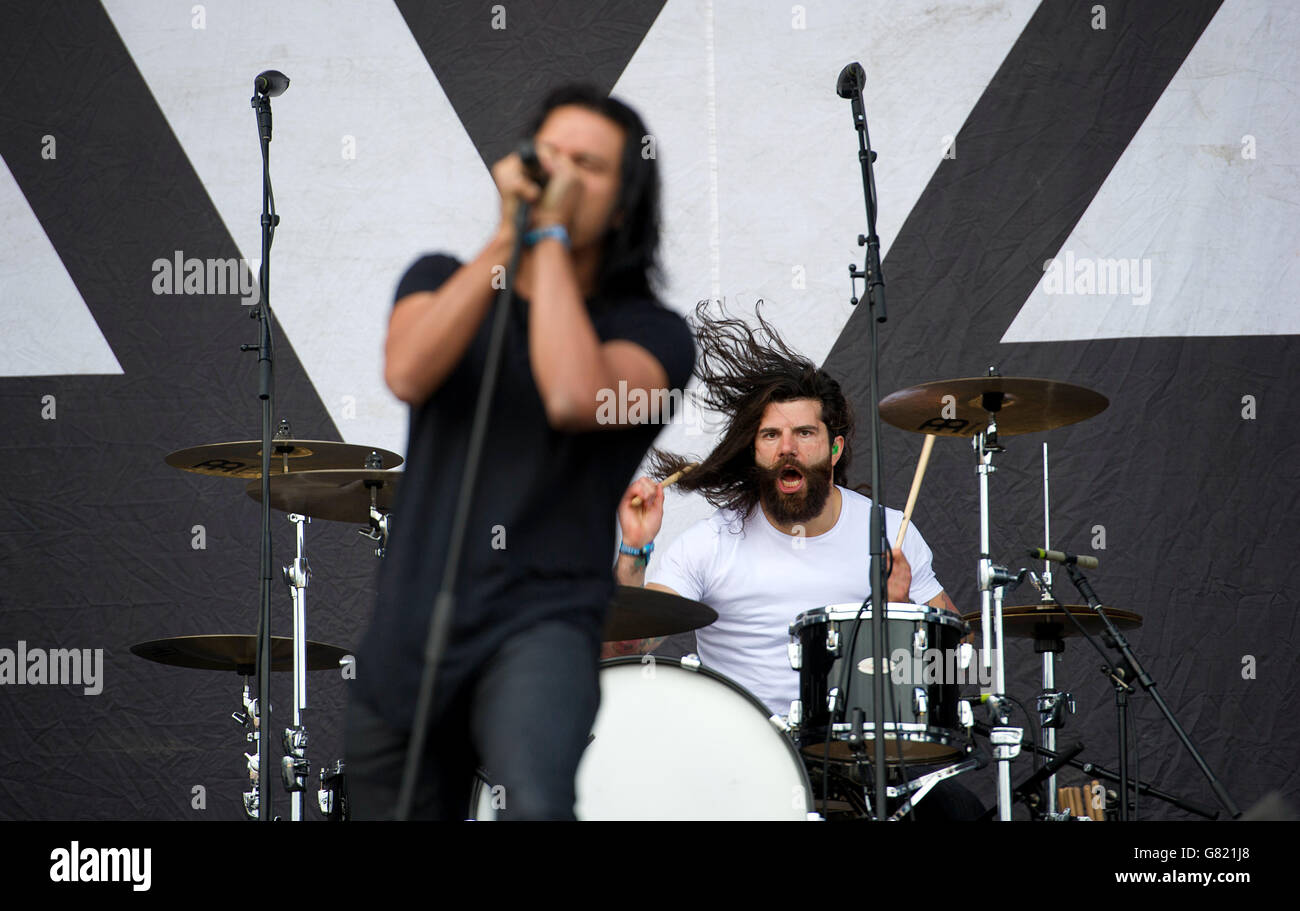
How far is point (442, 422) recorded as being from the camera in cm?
175

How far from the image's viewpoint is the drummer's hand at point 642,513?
10.5ft

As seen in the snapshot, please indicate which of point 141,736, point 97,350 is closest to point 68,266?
point 97,350

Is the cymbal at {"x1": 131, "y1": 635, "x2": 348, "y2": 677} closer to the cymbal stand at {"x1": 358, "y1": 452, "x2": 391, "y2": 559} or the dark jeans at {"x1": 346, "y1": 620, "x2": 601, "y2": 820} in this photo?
the cymbal stand at {"x1": 358, "y1": 452, "x2": 391, "y2": 559}

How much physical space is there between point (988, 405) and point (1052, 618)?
2.26 ft

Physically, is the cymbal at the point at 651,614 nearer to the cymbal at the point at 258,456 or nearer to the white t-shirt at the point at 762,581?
the white t-shirt at the point at 762,581

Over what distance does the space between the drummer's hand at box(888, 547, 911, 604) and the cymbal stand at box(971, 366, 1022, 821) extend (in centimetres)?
26

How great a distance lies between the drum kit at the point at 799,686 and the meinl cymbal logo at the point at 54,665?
666 millimetres

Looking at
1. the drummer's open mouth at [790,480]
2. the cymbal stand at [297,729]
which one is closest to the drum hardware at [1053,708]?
the drummer's open mouth at [790,480]

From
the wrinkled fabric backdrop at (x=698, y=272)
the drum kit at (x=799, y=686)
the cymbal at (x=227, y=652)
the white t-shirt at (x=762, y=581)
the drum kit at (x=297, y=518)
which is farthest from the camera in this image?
the wrinkled fabric backdrop at (x=698, y=272)

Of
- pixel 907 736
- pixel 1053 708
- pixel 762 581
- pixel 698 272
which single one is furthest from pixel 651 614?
pixel 698 272

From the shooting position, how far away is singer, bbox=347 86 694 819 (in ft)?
5.28

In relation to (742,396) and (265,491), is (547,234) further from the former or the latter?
(742,396)
